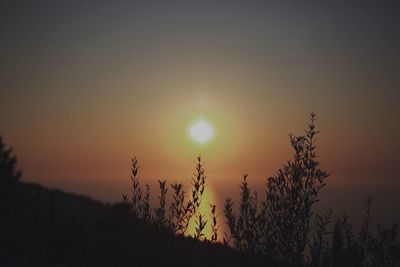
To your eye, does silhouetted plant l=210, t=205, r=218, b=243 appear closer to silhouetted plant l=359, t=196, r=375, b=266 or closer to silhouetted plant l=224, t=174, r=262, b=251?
silhouetted plant l=224, t=174, r=262, b=251

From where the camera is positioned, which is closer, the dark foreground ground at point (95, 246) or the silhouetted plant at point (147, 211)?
the dark foreground ground at point (95, 246)

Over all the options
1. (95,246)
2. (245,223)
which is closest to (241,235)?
(245,223)

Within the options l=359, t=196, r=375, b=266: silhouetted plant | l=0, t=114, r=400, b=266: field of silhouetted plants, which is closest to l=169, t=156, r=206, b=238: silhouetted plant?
l=0, t=114, r=400, b=266: field of silhouetted plants

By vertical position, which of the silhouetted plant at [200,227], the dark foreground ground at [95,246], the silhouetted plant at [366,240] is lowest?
the dark foreground ground at [95,246]

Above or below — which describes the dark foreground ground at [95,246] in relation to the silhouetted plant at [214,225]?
below

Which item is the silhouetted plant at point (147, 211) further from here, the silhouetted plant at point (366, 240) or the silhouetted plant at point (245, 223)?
the silhouetted plant at point (366, 240)

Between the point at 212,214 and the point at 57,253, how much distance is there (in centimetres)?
330

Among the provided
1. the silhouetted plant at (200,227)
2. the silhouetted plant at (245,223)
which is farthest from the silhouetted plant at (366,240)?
the silhouetted plant at (200,227)

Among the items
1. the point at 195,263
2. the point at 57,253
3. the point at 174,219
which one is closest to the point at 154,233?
the point at 174,219

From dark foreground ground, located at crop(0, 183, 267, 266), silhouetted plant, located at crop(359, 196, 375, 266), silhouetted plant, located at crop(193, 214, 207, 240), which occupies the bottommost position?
dark foreground ground, located at crop(0, 183, 267, 266)

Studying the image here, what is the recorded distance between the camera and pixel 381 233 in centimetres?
1026

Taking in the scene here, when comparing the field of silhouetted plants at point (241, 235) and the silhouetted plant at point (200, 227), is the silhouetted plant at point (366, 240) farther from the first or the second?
the silhouetted plant at point (200, 227)

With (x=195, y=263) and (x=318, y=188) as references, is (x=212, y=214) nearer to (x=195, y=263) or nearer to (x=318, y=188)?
(x=195, y=263)

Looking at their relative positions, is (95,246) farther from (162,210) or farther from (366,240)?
(366,240)
